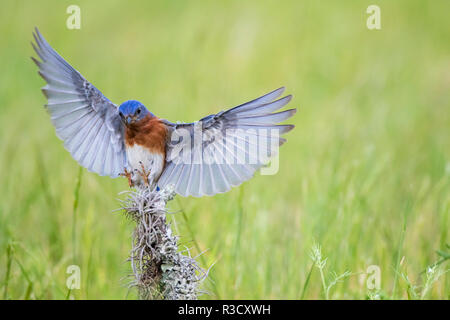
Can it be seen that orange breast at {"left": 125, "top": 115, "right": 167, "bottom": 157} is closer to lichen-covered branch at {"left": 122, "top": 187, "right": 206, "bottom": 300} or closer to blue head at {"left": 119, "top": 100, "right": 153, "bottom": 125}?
blue head at {"left": 119, "top": 100, "right": 153, "bottom": 125}

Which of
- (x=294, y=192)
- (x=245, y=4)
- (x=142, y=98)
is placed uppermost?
(x=245, y=4)

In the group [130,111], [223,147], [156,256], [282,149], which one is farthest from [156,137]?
[282,149]

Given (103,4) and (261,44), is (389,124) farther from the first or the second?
(103,4)

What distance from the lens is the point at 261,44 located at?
21.8ft

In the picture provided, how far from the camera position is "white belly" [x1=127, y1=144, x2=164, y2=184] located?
2178 millimetres

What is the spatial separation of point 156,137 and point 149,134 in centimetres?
3

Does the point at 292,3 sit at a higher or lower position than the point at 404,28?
higher

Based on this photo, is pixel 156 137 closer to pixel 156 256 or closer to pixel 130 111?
pixel 130 111

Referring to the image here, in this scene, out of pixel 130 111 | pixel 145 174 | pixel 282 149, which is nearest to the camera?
pixel 145 174

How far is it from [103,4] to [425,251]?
5720 mm

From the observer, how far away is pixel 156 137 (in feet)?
7.45

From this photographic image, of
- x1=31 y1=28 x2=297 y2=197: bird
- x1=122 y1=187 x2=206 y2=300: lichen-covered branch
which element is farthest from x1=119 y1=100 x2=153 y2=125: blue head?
x1=122 y1=187 x2=206 y2=300: lichen-covered branch
